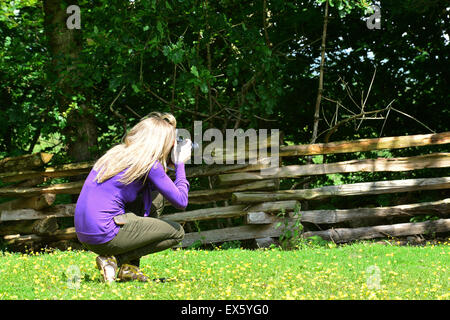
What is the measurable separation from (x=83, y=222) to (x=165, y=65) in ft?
15.7

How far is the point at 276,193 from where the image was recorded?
25.1ft

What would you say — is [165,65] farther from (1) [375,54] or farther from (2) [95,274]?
(2) [95,274]

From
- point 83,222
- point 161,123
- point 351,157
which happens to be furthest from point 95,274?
point 351,157

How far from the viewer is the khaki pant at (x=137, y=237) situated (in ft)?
14.1

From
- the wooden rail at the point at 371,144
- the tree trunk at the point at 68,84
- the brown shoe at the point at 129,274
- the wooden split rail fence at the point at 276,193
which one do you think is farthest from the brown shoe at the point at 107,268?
the tree trunk at the point at 68,84

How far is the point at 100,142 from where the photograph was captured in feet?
30.3

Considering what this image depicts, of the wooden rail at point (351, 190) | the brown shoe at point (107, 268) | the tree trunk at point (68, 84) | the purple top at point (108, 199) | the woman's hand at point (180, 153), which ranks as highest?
the tree trunk at point (68, 84)

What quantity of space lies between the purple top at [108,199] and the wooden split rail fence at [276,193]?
3.36 metres

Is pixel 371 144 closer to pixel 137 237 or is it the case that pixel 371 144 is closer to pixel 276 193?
pixel 276 193

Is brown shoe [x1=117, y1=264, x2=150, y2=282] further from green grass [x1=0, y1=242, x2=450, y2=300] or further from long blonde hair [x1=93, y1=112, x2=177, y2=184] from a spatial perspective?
long blonde hair [x1=93, y1=112, x2=177, y2=184]

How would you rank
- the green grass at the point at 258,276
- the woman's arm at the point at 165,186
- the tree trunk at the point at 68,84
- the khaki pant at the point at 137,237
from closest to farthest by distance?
the green grass at the point at 258,276 < the woman's arm at the point at 165,186 < the khaki pant at the point at 137,237 < the tree trunk at the point at 68,84

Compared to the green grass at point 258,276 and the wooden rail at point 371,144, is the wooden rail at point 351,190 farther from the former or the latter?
the green grass at point 258,276

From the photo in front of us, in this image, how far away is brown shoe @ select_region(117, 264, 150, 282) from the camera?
4480 millimetres

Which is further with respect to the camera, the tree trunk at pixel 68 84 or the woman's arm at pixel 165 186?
the tree trunk at pixel 68 84
